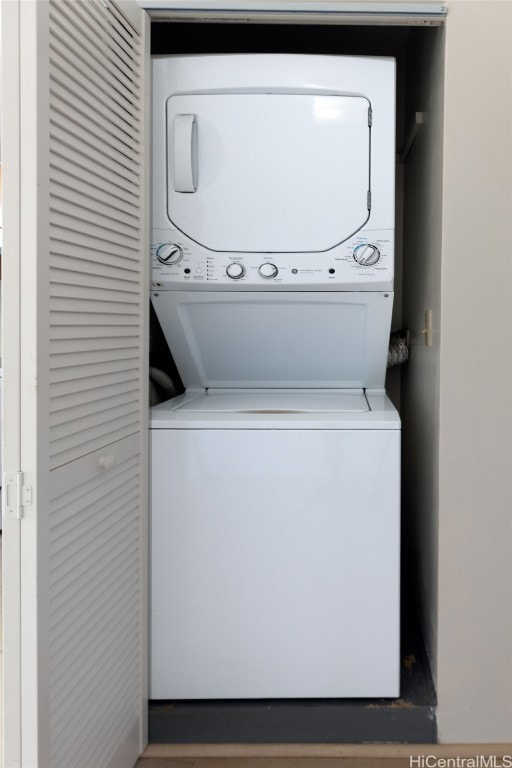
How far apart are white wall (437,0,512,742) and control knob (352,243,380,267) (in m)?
0.24

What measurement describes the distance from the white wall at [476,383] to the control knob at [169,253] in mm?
841

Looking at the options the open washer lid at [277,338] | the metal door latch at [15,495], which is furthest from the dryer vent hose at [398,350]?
the metal door latch at [15,495]

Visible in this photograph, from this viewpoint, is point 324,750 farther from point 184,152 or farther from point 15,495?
point 184,152

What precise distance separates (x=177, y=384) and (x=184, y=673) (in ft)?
3.98

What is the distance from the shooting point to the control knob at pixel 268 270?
6.61 ft

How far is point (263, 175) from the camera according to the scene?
201 cm

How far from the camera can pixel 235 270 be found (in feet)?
6.62

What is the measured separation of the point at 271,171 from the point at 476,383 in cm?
95

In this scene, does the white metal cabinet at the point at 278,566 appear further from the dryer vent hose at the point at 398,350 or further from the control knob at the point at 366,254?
the dryer vent hose at the point at 398,350

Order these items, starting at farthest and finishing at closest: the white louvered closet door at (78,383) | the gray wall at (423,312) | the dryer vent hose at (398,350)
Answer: the dryer vent hose at (398,350), the gray wall at (423,312), the white louvered closet door at (78,383)

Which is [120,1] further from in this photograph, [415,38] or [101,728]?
[101,728]

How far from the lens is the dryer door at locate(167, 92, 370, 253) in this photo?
198 cm

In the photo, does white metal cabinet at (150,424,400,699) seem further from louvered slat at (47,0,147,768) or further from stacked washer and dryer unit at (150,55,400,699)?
louvered slat at (47,0,147,768)

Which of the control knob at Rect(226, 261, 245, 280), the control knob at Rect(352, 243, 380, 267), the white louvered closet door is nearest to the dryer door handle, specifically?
the white louvered closet door
